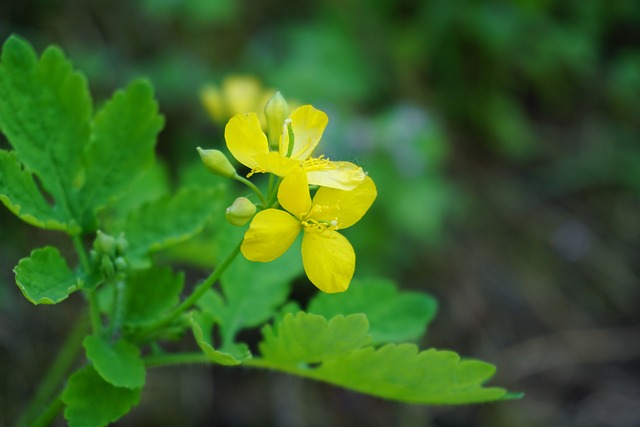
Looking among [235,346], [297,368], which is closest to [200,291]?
[235,346]

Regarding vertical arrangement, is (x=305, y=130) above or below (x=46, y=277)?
above

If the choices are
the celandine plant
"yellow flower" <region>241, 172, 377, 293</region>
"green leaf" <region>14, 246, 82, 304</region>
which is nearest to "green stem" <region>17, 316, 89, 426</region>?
the celandine plant

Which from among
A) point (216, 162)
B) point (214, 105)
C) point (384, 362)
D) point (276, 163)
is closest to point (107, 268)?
point (216, 162)

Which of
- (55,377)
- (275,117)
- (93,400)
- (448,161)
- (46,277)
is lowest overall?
(55,377)

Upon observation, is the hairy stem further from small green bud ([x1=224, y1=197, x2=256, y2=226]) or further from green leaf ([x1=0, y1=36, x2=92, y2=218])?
small green bud ([x1=224, y1=197, x2=256, y2=226])

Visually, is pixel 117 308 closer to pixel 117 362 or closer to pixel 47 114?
pixel 117 362

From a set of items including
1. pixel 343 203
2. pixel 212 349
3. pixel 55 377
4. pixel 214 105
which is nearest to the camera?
pixel 212 349

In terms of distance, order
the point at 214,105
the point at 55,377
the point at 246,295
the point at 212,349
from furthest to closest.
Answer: the point at 214,105 < the point at 55,377 < the point at 246,295 < the point at 212,349

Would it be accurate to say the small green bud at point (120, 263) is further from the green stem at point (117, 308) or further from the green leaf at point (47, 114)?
the green leaf at point (47, 114)
